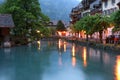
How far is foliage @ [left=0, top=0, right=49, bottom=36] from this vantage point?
6888cm

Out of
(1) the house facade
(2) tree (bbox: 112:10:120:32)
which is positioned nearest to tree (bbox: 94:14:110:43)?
(1) the house facade

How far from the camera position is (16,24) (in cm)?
6919

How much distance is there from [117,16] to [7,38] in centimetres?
2504

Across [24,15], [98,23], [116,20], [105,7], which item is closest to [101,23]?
[98,23]

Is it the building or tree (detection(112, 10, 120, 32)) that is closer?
tree (detection(112, 10, 120, 32))

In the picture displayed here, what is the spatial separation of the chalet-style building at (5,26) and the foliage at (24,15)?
5.78 metres

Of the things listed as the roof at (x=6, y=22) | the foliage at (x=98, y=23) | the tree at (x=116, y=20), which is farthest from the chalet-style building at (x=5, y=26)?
the tree at (x=116, y=20)

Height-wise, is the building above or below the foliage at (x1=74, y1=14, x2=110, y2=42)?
above

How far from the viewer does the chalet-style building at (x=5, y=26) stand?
61.3 meters

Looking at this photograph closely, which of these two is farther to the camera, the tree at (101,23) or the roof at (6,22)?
the roof at (6,22)

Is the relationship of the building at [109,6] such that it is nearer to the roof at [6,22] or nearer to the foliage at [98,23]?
the foliage at [98,23]

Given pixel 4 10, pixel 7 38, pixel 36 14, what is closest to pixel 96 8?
pixel 36 14

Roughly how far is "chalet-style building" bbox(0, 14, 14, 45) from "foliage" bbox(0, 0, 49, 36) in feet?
19.0

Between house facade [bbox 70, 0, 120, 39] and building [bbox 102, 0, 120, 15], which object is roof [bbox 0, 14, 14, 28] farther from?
building [bbox 102, 0, 120, 15]
